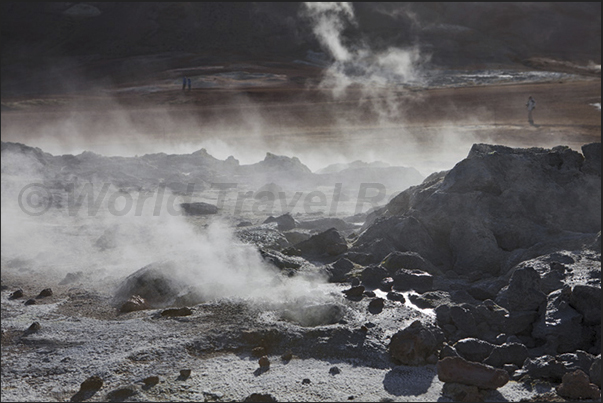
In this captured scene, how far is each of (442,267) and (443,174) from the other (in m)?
1.58

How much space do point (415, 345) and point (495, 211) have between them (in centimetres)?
244

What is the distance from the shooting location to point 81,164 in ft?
34.0

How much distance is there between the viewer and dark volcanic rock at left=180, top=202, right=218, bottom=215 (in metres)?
8.24

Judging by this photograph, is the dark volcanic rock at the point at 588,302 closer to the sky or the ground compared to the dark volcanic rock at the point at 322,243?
closer to the ground

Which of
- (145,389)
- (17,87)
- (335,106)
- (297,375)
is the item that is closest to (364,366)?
(297,375)

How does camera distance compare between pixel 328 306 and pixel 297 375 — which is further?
pixel 328 306

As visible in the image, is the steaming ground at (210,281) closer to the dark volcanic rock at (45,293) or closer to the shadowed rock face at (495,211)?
the dark volcanic rock at (45,293)

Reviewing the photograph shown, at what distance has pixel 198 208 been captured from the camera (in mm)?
8320

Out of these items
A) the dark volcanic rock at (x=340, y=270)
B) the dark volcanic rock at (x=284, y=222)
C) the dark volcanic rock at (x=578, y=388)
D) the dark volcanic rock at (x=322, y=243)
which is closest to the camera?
the dark volcanic rock at (x=578, y=388)

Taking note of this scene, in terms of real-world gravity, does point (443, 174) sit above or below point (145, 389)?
above

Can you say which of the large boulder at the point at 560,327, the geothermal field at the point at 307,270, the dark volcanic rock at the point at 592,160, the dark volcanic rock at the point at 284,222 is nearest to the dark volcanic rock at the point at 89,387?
the geothermal field at the point at 307,270

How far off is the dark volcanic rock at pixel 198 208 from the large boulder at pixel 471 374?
5141 millimetres

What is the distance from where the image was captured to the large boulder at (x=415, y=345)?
391cm

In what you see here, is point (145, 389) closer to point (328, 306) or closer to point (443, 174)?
point (328, 306)
